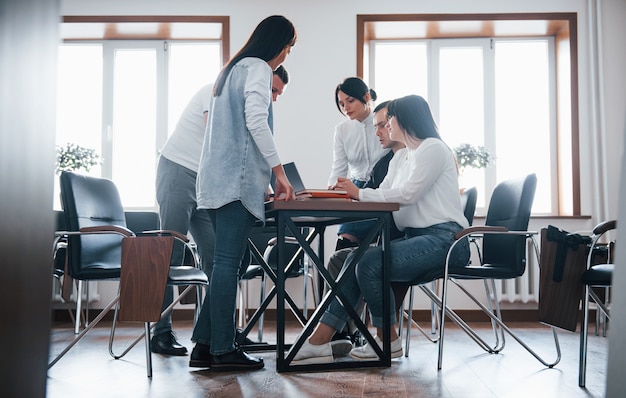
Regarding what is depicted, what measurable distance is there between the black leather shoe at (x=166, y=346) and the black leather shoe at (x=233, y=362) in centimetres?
57

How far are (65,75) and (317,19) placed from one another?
7.28 ft

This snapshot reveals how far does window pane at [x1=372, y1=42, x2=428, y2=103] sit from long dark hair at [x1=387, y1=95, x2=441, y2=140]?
8.61 feet

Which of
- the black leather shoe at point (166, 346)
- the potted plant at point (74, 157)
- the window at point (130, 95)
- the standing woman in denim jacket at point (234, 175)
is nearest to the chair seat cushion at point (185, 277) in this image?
the standing woman in denim jacket at point (234, 175)

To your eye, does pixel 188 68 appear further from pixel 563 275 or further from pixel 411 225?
pixel 563 275

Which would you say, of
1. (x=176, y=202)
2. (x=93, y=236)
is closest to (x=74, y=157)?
(x=176, y=202)

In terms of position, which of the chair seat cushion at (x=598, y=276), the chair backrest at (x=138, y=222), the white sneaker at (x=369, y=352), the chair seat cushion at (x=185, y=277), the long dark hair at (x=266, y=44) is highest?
the long dark hair at (x=266, y=44)

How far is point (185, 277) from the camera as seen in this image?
98.1 inches

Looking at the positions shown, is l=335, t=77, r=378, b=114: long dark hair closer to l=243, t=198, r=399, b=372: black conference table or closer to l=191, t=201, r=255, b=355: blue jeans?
l=243, t=198, r=399, b=372: black conference table

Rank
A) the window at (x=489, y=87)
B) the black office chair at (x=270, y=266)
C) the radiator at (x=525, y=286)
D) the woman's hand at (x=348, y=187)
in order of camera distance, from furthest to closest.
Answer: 1. the window at (x=489, y=87)
2. the radiator at (x=525, y=286)
3. the black office chair at (x=270, y=266)
4. the woman's hand at (x=348, y=187)

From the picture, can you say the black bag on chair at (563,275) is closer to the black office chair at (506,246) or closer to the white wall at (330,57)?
the black office chair at (506,246)

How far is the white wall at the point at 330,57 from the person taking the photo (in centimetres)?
489

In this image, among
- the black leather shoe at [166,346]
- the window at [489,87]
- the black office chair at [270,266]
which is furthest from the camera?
the window at [489,87]

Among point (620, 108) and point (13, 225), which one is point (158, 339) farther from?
point (620, 108)

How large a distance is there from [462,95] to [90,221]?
139 inches
